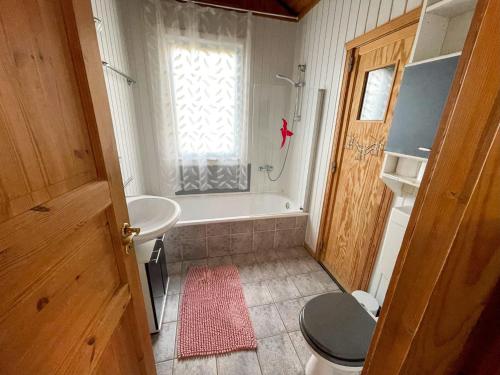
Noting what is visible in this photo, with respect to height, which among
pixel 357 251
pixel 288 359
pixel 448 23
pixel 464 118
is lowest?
pixel 288 359

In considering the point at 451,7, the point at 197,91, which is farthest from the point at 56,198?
the point at 197,91

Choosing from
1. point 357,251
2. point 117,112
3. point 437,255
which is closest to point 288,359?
point 357,251

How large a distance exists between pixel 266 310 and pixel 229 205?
5.06 feet

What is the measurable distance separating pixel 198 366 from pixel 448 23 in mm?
2260

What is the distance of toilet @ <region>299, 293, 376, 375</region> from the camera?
0.90 meters

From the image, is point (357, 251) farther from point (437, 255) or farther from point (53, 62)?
point (53, 62)

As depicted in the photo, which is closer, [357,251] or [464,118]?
[464,118]

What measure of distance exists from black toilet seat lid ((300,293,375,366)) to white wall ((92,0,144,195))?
5.86 feet

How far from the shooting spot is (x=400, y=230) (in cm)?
107

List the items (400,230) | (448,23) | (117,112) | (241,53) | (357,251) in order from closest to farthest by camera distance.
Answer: (448,23), (400,230), (357,251), (117,112), (241,53)

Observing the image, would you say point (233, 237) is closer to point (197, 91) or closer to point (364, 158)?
point (364, 158)

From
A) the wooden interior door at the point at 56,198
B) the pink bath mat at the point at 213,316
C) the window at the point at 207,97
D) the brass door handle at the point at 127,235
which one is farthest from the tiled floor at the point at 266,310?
the window at the point at 207,97

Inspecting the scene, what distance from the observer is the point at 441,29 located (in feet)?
3.19

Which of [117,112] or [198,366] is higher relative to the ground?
[117,112]
